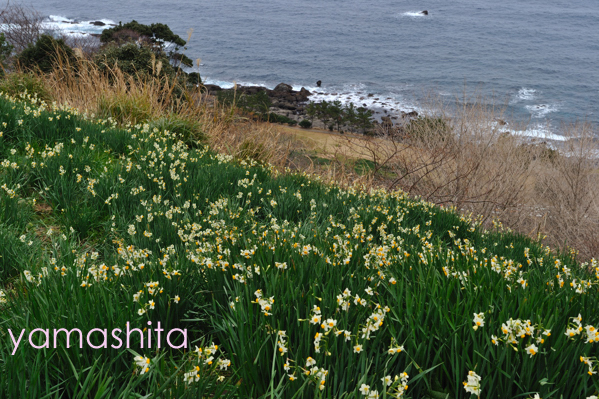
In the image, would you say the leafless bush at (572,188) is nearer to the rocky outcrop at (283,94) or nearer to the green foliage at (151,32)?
the green foliage at (151,32)

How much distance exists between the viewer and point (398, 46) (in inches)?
2923

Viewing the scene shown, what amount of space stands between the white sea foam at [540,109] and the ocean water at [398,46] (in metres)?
0.21

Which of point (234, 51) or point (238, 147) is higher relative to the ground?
point (234, 51)

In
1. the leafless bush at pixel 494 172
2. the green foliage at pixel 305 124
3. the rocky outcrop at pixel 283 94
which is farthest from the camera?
the rocky outcrop at pixel 283 94

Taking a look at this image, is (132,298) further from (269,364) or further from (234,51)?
(234,51)

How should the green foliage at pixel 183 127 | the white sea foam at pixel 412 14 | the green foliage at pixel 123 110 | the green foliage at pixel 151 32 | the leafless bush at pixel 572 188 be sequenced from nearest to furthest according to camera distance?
1. the green foliage at pixel 183 127
2. the green foliage at pixel 123 110
3. the leafless bush at pixel 572 188
4. the green foliage at pixel 151 32
5. the white sea foam at pixel 412 14

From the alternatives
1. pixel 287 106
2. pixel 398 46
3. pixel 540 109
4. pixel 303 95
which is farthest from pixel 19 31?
pixel 398 46

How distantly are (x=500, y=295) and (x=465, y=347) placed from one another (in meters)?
0.46

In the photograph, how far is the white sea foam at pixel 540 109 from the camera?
136 feet

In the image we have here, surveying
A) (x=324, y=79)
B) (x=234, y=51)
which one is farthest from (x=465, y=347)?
(x=234, y=51)

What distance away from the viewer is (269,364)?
177 cm

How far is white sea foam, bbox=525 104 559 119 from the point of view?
4132 cm

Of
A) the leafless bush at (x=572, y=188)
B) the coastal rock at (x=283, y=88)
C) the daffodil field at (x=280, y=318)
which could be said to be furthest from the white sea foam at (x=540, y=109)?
the daffodil field at (x=280, y=318)

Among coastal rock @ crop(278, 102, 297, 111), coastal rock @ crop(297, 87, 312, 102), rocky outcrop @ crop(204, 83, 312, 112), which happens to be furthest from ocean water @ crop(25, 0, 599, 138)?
coastal rock @ crop(278, 102, 297, 111)
